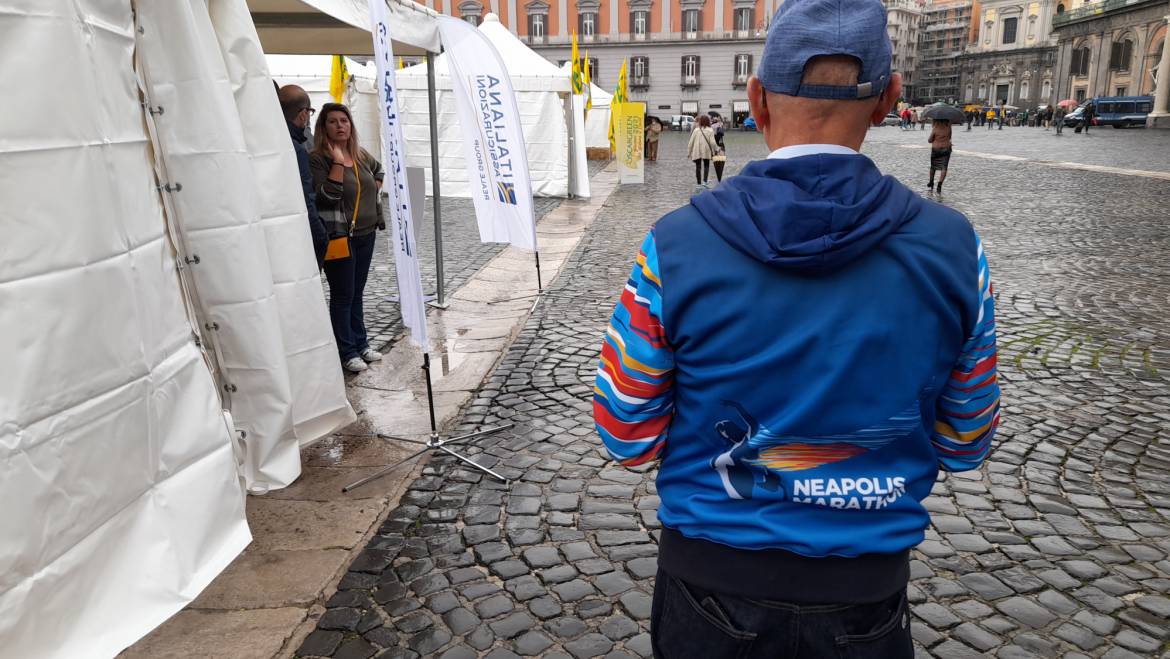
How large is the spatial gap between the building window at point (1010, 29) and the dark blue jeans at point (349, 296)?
122146mm

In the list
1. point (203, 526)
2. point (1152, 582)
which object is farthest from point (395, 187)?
point (1152, 582)

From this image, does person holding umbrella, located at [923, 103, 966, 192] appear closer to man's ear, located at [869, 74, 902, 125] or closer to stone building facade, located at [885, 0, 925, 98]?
man's ear, located at [869, 74, 902, 125]

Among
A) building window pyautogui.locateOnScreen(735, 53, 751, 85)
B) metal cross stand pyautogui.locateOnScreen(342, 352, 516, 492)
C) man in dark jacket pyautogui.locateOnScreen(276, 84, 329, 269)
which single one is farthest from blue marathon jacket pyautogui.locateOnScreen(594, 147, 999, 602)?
building window pyautogui.locateOnScreen(735, 53, 751, 85)

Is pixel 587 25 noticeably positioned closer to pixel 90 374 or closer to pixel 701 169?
pixel 701 169

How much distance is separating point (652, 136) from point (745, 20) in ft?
144

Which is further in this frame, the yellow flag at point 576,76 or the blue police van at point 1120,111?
the blue police van at point 1120,111

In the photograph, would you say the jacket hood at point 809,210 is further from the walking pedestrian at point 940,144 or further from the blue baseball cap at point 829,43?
the walking pedestrian at point 940,144

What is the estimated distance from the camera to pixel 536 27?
6906 cm

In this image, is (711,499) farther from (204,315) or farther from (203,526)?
(204,315)

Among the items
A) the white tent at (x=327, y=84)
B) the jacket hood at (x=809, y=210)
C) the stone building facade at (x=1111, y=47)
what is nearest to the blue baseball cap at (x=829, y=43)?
the jacket hood at (x=809, y=210)

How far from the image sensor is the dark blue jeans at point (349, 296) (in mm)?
5812

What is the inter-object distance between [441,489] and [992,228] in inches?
402

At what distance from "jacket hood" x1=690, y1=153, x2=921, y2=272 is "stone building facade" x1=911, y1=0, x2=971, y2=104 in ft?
481

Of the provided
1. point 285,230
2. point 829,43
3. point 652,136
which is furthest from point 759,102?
point 652,136
